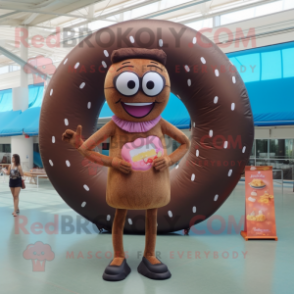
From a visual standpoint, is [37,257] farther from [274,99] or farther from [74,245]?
[274,99]

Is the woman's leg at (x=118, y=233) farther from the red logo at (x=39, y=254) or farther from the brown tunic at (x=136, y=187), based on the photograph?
the red logo at (x=39, y=254)

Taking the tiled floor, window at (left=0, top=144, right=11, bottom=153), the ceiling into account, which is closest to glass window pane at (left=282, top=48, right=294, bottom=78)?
the ceiling

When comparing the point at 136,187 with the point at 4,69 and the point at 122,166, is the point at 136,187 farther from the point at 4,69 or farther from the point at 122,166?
the point at 4,69

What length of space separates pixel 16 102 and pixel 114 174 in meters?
15.0

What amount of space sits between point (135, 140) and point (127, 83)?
1.83ft

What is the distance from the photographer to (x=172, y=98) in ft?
37.0

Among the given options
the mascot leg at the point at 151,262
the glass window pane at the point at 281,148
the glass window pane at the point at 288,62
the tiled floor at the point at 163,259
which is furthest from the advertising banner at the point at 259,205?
the glass window pane at the point at 281,148

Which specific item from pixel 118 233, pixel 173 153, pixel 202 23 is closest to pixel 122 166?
pixel 173 153

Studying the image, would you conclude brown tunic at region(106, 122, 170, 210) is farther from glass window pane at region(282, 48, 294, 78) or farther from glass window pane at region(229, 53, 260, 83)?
glass window pane at region(229, 53, 260, 83)

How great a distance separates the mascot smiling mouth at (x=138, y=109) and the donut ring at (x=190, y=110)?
151 cm

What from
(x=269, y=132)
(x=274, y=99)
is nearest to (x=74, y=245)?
(x=274, y=99)

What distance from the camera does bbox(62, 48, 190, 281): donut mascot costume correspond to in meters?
3.25

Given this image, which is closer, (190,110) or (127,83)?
(127,83)

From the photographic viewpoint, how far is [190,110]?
487cm
